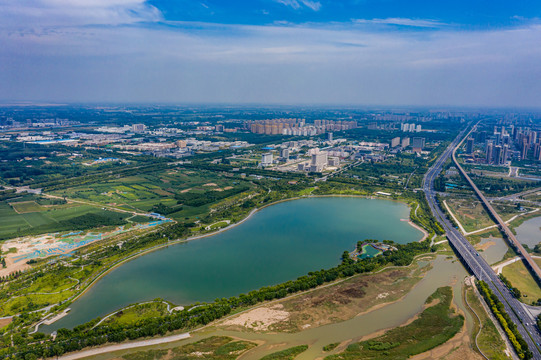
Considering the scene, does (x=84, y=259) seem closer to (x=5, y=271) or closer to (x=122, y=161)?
(x=5, y=271)

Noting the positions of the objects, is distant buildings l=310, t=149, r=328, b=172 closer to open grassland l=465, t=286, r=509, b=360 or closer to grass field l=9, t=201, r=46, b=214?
grass field l=9, t=201, r=46, b=214

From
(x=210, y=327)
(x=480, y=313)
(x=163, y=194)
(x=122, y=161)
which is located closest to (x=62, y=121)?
(x=122, y=161)

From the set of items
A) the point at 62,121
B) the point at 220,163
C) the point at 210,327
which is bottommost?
the point at 210,327

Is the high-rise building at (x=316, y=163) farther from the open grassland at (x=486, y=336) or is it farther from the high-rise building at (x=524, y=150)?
the high-rise building at (x=524, y=150)

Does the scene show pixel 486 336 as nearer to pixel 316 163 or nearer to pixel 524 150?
pixel 316 163

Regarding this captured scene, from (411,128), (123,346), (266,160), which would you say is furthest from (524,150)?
(123,346)

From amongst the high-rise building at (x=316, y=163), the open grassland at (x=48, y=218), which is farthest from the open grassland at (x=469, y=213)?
the open grassland at (x=48, y=218)
